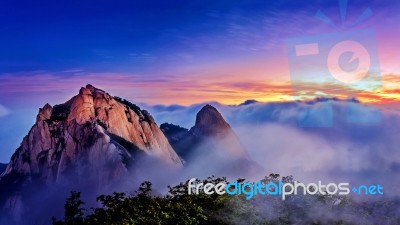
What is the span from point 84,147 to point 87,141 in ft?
6.58

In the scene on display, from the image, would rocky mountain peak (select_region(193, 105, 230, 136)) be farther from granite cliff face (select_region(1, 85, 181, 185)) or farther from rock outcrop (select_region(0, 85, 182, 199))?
granite cliff face (select_region(1, 85, 181, 185))

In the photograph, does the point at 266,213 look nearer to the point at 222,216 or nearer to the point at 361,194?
the point at 222,216

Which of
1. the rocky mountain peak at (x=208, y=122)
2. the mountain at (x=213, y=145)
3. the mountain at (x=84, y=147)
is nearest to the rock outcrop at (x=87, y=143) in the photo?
the mountain at (x=84, y=147)

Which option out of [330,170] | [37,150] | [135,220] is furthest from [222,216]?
[330,170]

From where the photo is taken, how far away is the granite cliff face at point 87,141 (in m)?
105

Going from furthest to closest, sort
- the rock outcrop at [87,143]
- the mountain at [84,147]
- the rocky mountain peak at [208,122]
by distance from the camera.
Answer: the rocky mountain peak at [208,122] → the rock outcrop at [87,143] → the mountain at [84,147]

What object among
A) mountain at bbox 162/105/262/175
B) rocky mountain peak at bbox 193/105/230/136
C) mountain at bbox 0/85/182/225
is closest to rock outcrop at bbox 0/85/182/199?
mountain at bbox 0/85/182/225

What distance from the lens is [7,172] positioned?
13175 cm

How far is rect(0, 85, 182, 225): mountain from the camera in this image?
4136 inches

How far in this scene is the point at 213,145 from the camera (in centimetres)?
16288

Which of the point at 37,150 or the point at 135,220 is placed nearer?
the point at 135,220

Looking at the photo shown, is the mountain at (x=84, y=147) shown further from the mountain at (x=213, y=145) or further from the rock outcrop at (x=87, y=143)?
the mountain at (x=213, y=145)

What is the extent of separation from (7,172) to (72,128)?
36.5 metres

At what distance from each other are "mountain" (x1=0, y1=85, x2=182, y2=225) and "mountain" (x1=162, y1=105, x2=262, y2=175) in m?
27.3
